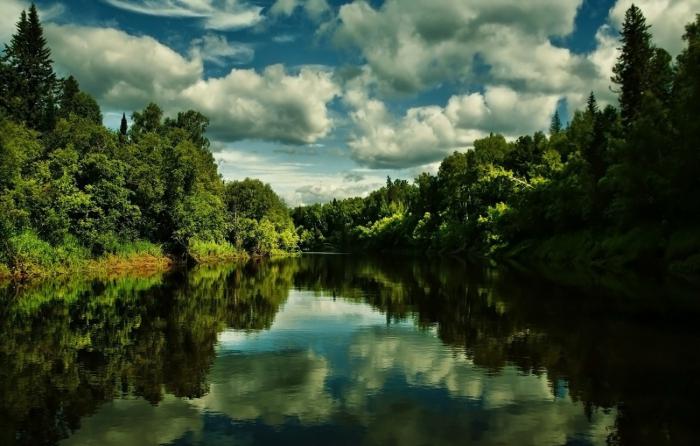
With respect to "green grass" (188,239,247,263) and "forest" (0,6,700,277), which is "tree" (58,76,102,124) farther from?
"green grass" (188,239,247,263)

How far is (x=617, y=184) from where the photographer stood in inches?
2525

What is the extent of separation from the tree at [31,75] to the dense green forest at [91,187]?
0.17m

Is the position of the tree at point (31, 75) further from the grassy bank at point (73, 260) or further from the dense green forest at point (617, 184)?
the dense green forest at point (617, 184)

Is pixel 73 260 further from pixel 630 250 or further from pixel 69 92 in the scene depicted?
pixel 69 92

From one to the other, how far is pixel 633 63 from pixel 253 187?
288ft

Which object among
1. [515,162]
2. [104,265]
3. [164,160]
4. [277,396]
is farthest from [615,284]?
[515,162]

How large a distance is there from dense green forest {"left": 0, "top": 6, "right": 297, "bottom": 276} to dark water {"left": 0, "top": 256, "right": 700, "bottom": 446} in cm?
2180

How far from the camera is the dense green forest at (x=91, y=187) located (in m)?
51.1

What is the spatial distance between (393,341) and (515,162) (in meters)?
125

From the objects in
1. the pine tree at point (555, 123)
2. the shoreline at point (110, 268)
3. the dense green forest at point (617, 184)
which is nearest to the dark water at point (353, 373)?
the shoreline at point (110, 268)

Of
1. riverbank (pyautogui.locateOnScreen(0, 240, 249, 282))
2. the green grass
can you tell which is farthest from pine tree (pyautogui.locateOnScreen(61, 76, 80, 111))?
riverbank (pyautogui.locateOnScreen(0, 240, 249, 282))

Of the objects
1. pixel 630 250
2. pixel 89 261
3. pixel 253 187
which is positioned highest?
pixel 253 187

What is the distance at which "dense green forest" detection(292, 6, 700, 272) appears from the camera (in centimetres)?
5100

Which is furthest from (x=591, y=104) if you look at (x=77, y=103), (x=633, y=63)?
(x=77, y=103)
